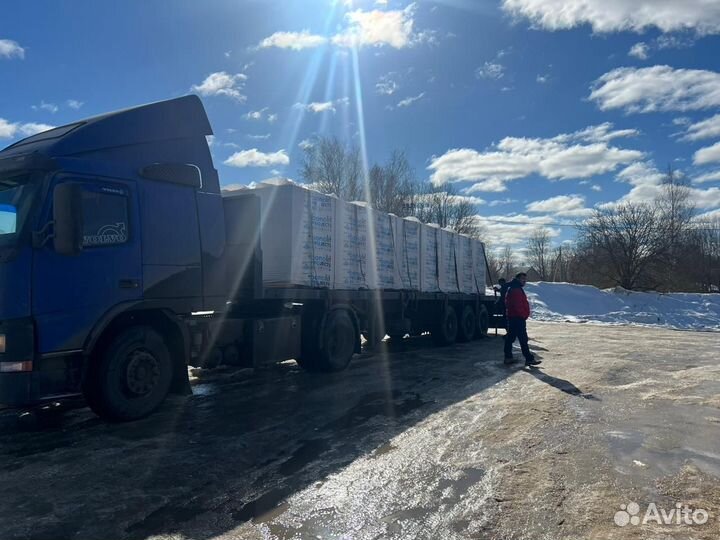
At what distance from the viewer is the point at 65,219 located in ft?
16.6

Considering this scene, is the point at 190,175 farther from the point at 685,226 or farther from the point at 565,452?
the point at 685,226

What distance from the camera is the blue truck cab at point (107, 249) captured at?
199 inches

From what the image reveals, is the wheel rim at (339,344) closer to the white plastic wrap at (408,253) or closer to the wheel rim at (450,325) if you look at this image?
the white plastic wrap at (408,253)

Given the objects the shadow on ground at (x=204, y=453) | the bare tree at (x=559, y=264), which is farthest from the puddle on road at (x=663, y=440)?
the bare tree at (x=559, y=264)

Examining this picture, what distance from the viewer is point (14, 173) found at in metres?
5.38

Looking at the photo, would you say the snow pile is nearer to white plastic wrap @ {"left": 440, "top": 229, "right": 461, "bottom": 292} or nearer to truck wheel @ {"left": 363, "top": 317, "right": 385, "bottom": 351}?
white plastic wrap @ {"left": 440, "top": 229, "right": 461, "bottom": 292}

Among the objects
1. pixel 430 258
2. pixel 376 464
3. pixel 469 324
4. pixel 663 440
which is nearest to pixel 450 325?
pixel 469 324

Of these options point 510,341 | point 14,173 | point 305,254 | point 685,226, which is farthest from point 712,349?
point 685,226

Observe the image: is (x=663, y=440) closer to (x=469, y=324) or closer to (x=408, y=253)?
(x=408, y=253)

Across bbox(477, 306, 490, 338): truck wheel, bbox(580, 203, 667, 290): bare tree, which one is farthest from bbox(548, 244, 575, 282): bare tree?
bbox(477, 306, 490, 338): truck wheel

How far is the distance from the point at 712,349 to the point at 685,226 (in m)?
33.4

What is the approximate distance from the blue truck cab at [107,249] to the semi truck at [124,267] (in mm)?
12

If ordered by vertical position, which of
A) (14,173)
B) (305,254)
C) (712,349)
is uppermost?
(14,173)

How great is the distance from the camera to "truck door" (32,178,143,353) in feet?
16.8
